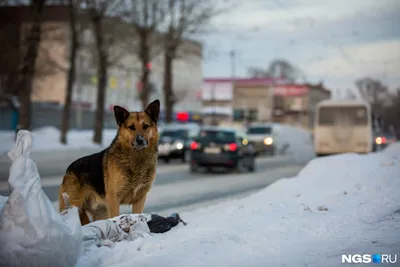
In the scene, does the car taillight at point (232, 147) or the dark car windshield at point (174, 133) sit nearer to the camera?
the car taillight at point (232, 147)

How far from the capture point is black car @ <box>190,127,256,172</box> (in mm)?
20766

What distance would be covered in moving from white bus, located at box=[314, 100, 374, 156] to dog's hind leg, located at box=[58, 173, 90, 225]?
2297 cm

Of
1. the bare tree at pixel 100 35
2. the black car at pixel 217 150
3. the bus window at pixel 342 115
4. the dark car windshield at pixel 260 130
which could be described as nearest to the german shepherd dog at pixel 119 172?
the black car at pixel 217 150

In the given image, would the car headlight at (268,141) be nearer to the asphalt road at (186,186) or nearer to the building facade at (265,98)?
the asphalt road at (186,186)

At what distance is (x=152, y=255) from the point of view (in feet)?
16.5

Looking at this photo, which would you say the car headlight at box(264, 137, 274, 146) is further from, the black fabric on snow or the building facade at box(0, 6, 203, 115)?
the black fabric on snow

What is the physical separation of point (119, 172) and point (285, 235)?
6.83ft

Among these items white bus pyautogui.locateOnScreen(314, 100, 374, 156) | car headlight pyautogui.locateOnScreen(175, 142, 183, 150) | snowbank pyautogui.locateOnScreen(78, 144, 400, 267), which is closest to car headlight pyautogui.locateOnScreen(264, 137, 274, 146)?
white bus pyautogui.locateOnScreen(314, 100, 374, 156)

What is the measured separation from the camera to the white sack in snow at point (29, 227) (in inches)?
164

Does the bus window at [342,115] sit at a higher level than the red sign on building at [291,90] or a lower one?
lower

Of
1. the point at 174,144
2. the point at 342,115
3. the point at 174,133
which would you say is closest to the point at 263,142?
the point at 342,115

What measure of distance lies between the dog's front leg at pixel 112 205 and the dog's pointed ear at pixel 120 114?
0.89m

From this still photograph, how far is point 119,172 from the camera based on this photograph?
6.52m

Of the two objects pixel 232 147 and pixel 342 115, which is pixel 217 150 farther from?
pixel 342 115
